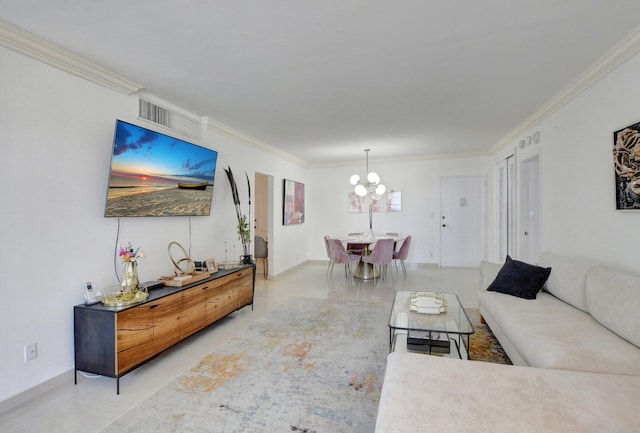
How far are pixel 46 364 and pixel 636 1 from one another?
4536 millimetres

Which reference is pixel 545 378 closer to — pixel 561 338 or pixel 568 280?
pixel 561 338

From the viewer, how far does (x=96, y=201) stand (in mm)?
2555

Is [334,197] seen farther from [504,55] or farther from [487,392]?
[487,392]

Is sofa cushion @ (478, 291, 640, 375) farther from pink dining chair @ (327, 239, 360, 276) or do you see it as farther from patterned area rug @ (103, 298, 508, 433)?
pink dining chair @ (327, 239, 360, 276)

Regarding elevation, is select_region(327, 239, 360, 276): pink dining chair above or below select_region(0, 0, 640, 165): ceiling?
→ below

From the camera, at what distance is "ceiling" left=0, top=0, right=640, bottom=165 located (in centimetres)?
185

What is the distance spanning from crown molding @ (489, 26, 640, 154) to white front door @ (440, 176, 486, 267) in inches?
91.4

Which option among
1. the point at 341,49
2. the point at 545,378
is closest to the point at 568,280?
the point at 545,378

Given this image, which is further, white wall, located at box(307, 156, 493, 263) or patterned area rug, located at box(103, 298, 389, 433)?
white wall, located at box(307, 156, 493, 263)

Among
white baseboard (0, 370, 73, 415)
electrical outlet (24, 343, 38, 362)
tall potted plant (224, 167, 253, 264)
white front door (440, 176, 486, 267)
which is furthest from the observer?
white front door (440, 176, 486, 267)

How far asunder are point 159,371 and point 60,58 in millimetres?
2498

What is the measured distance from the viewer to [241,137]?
15.1 feet

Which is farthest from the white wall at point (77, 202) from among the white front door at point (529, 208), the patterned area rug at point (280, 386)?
the patterned area rug at point (280, 386)

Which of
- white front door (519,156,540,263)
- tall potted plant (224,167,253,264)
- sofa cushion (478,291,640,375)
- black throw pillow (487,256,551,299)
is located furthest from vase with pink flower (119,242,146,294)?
white front door (519,156,540,263)
